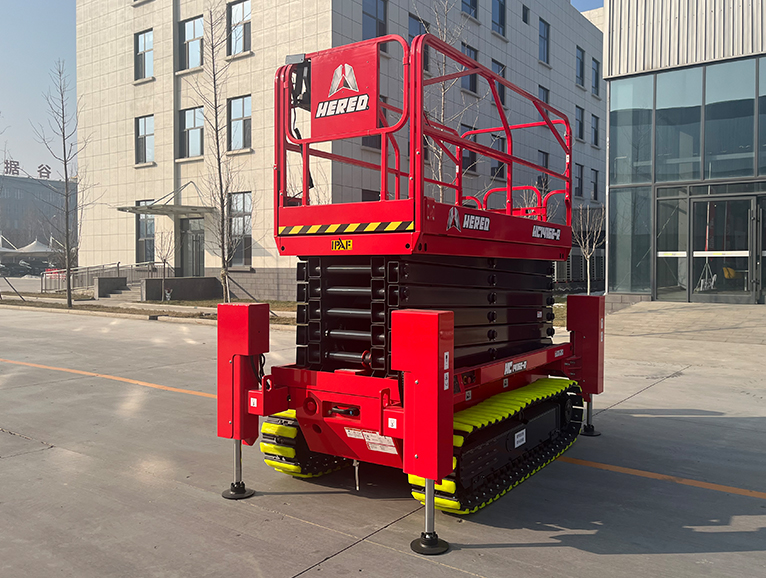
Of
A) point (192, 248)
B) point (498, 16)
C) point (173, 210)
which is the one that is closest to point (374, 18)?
point (498, 16)

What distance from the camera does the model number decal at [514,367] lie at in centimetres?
525

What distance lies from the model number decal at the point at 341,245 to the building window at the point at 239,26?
23416mm

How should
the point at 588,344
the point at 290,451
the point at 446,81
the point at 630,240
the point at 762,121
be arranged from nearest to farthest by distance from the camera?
the point at 290,451 → the point at 588,344 → the point at 762,121 → the point at 446,81 → the point at 630,240

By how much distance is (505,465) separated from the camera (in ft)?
16.3

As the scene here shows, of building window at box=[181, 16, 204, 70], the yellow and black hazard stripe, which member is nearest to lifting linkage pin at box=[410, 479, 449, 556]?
the yellow and black hazard stripe

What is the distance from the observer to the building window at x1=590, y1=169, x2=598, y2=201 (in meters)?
42.2

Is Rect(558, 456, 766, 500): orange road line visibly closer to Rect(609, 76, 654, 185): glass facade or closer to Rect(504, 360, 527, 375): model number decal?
Rect(504, 360, 527, 375): model number decal

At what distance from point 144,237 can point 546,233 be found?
27.3m

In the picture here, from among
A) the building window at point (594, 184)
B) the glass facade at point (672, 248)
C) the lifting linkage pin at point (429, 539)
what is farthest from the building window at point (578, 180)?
the lifting linkage pin at point (429, 539)

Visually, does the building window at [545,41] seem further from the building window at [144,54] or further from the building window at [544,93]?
the building window at [144,54]

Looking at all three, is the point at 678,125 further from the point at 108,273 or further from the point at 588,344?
the point at 108,273

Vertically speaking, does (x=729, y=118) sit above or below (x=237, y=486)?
above

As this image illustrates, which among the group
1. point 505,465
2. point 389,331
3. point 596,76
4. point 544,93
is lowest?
point 505,465

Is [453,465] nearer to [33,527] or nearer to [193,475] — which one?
[193,475]
